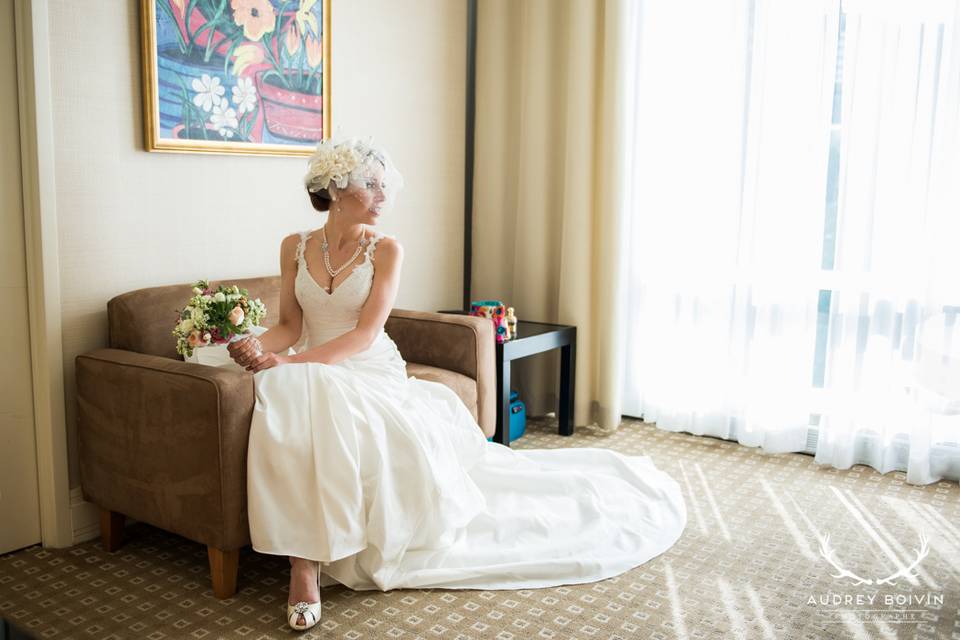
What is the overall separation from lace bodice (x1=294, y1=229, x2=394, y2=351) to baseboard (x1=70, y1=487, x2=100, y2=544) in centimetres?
92

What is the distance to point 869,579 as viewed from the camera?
276cm

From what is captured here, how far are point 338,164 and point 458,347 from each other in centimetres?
99

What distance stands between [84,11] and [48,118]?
0.38m

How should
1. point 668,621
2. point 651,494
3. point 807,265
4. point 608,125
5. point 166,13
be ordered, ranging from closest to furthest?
point 668,621
point 166,13
point 651,494
point 807,265
point 608,125

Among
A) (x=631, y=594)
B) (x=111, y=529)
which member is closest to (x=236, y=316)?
(x=111, y=529)

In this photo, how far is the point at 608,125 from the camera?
4.16 metres

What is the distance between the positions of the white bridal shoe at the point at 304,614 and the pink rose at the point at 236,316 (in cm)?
85

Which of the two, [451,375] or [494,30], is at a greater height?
[494,30]

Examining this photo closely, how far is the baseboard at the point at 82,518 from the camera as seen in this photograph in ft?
9.84

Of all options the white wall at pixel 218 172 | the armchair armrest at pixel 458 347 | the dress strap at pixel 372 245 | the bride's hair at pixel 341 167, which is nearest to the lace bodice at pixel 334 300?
the dress strap at pixel 372 245

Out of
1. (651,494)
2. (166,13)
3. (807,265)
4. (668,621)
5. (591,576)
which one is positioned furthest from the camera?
(807,265)

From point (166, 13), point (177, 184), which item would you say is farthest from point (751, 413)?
point (166, 13)

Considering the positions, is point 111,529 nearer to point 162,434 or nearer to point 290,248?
point 162,434

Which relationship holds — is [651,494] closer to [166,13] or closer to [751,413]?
[751,413]
